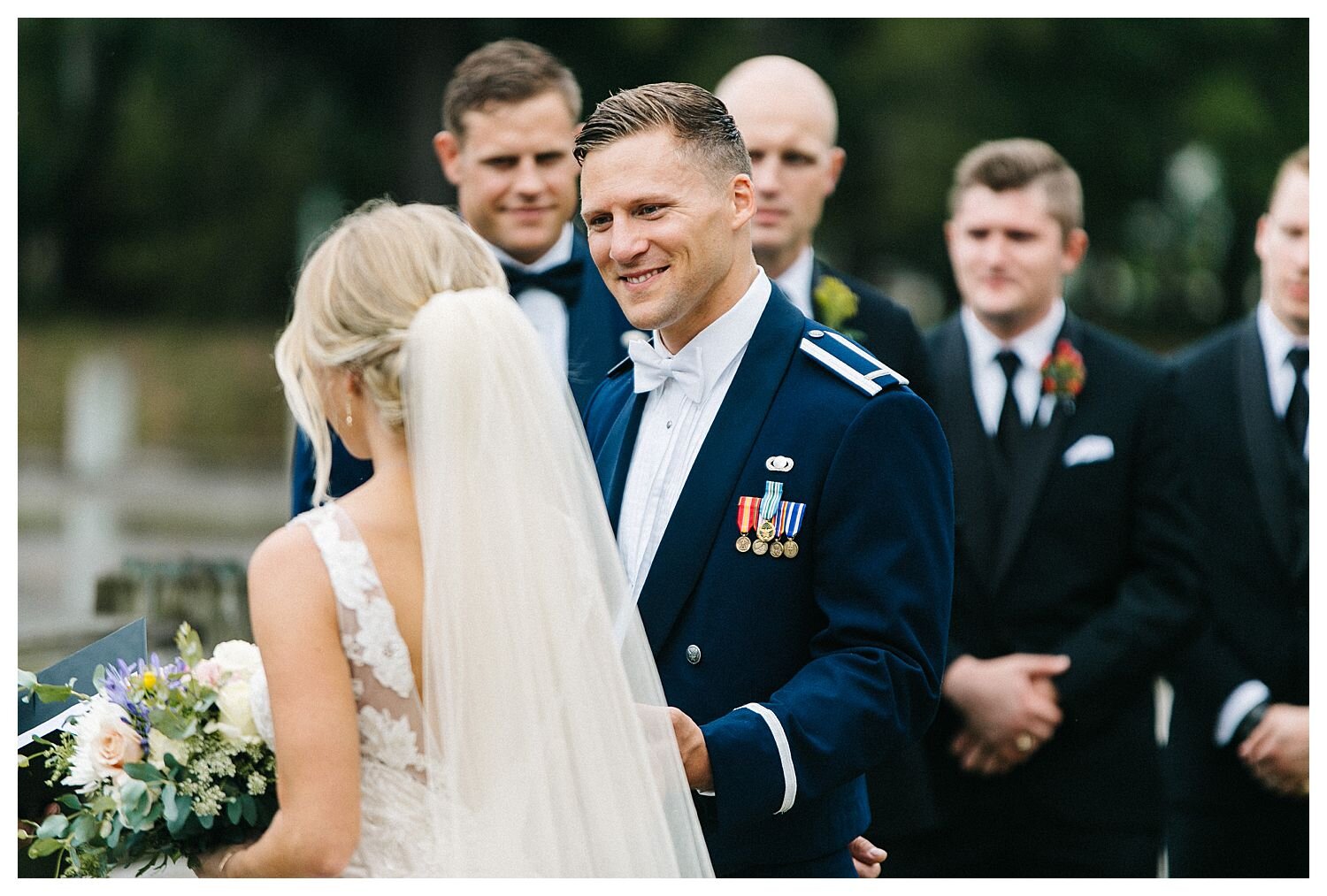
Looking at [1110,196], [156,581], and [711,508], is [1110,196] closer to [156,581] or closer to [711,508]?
[156,581]

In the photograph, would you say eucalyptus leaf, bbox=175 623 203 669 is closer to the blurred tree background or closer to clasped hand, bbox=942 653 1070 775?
clasped hand, bbox=942 653 1070 775

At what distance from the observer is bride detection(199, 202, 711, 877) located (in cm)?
271

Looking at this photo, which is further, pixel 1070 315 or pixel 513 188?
pixel 1070 315

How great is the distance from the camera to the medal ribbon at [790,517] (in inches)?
120

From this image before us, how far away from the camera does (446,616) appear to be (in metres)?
2.76

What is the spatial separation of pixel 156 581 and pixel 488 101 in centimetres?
238

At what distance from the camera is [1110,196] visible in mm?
24203

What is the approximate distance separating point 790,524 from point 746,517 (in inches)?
3.7

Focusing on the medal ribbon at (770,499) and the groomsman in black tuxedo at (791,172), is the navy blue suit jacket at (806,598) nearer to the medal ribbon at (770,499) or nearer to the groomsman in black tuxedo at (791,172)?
the medal ribbon at (770,499)

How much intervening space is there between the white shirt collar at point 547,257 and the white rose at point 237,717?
2.29 metres

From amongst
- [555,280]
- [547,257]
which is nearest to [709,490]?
[555,280]

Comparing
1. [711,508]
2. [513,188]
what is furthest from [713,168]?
[513,188]

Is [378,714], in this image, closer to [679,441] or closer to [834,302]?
[679,441]
